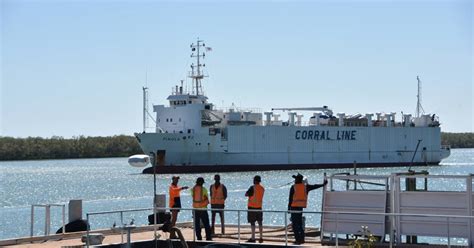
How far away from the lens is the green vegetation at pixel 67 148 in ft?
533

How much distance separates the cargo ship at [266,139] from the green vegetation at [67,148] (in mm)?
59576

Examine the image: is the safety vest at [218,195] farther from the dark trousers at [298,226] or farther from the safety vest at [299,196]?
the dark trousers at [298,226]

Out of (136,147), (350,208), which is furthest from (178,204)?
(136,147)

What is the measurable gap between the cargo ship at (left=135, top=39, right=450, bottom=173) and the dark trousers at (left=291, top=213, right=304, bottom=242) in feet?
224

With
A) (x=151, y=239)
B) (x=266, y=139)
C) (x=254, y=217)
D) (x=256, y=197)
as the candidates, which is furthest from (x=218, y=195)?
(x=266, y=139)

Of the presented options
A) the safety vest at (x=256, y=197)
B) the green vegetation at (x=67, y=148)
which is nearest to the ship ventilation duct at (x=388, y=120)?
the green vegetation at (x=67, y=148)

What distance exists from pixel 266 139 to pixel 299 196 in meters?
76.1

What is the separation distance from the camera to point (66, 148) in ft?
551

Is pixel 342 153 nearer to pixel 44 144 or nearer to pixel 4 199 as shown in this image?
pixel 4 199

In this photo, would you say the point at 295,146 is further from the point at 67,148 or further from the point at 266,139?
the point at 67,148

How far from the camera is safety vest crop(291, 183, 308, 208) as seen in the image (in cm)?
1920

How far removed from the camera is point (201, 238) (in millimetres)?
20062

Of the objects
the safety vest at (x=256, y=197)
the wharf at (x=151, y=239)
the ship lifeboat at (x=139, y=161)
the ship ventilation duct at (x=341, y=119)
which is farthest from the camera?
the ship ventilation duct at (x=341, y=119)

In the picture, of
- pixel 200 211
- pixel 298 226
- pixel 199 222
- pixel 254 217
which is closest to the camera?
pixel 298 226
